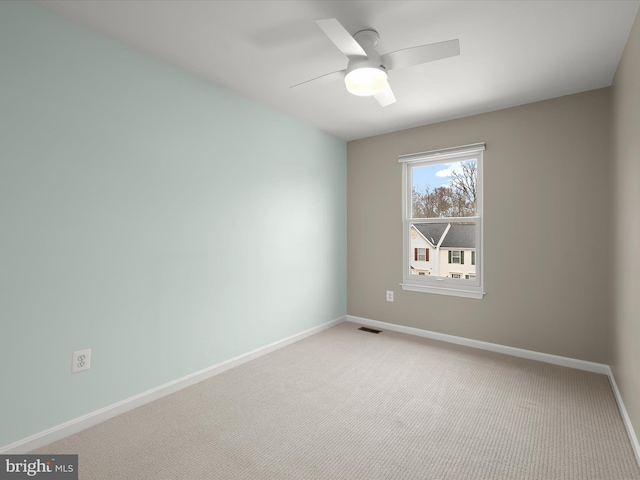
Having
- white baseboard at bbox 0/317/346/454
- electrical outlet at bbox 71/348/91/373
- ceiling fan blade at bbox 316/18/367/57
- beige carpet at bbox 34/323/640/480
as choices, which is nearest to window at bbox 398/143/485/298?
beige carpet at bbox 34/323/640/480

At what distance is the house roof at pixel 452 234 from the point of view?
3656 mm

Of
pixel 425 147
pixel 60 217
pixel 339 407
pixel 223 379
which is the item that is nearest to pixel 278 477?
pixel 339 407

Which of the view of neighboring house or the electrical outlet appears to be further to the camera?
the view of neighboring house

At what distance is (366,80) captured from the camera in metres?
2.09

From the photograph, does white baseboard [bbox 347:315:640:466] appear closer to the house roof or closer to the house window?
the house window

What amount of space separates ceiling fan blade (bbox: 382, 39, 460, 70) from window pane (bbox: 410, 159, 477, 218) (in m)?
1.97

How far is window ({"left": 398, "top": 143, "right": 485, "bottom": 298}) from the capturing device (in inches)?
142

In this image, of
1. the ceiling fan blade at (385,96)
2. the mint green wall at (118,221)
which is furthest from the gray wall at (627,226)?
the mint green wall at (118,221)

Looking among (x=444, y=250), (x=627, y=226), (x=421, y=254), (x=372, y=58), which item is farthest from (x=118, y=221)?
(x=627, y=226)

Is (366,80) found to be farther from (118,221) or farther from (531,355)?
(531,355)

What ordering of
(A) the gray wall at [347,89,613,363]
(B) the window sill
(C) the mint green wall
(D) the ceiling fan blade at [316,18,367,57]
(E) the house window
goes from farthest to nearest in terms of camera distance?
1. (E) the house window
2. (B) the window sill
3. (A) the gray wall at [347,89,613,363]
4. (C) the mint green wall
5. (D) the ceiling fan blade at [316,18,367,57]

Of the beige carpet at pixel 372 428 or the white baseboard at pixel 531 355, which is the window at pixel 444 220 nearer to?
the white baseboard at pixel 531 355

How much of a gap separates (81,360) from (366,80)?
2510 mm

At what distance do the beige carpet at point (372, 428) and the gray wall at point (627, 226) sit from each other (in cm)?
31
